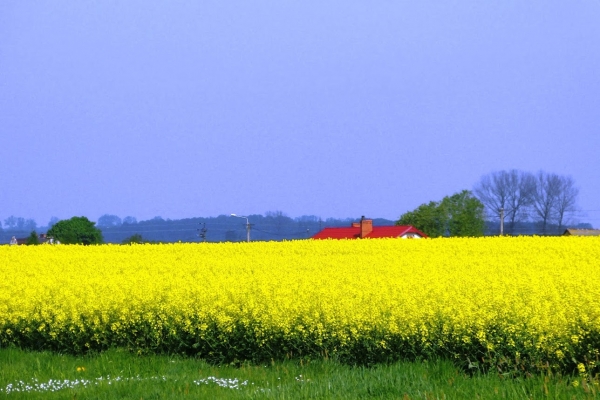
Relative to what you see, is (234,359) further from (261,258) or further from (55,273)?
(261,258)

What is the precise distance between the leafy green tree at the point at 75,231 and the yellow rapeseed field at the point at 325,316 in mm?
47392

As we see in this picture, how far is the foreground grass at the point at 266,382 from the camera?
7.43 m

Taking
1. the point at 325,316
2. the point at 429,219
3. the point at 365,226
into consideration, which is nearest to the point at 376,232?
the point at 365,226

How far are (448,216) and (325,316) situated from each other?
44.1 metres

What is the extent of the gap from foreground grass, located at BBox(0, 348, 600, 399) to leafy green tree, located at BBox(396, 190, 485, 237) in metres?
43.3

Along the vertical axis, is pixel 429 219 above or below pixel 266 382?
above

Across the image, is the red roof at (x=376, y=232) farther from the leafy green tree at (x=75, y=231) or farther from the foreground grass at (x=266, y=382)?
the foreground grass at (x=266, y=382)

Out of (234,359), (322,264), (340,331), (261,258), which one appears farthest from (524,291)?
(261,258)

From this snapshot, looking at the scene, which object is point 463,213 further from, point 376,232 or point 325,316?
point 325,316

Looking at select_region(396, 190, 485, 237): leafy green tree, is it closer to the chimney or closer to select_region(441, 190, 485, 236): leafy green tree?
select_region(441, 190, 485, 236): leafy green tree

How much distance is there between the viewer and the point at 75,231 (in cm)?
6588

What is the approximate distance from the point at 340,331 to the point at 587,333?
119 inches

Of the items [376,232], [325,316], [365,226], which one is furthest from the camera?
[376,232]

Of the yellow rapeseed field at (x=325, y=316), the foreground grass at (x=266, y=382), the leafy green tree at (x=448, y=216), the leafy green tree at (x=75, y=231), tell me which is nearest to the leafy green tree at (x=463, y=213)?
the leafy green tree at (x=448, y=216)
